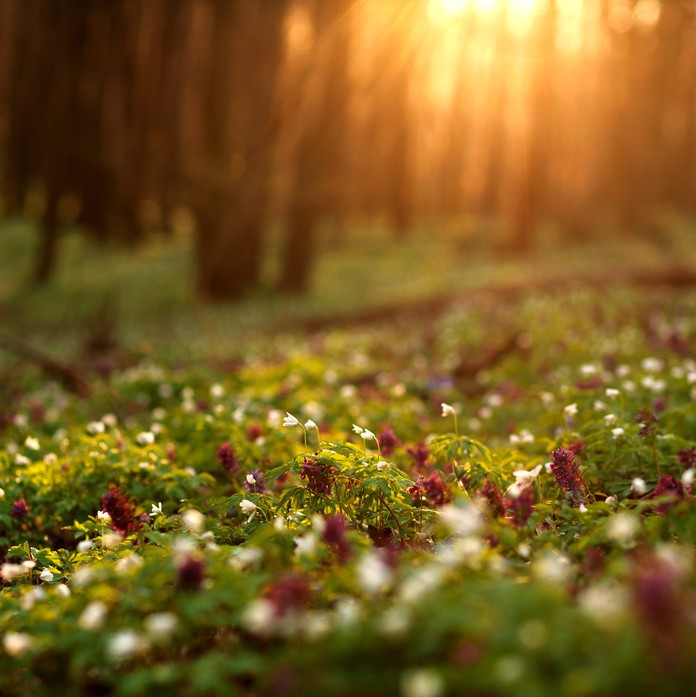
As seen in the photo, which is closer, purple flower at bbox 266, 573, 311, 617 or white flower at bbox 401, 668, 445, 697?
white flower at bbox 401, 668, 445, 697

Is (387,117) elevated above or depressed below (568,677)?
above

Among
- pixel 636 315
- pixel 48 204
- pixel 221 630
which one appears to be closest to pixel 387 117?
pixel 48 204

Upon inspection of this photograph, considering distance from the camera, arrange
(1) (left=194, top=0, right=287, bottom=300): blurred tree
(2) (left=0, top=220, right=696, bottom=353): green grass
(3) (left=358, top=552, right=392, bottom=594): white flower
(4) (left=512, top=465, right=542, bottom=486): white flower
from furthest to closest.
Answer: (1) (left=194, top=0, right=287, bottom=300): blurred tree < (2) (left=0, top=220, right=696, bottom=353): green grass < (4) (left=512, top=465, right=542, bottom=486): white flower < (3) (left=358, top=552, right=392, bottom=594): white flower

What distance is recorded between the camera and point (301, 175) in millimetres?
20031

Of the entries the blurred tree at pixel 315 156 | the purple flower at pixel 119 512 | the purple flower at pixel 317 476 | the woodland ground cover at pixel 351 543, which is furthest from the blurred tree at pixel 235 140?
the purple flower at pixel 317 476

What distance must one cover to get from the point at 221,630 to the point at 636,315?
953 cm

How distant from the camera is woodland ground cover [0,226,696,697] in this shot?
2.01m

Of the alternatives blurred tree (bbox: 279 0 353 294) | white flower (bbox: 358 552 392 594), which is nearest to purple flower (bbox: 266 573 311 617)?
white flower (bbox: 358 552 392 594)

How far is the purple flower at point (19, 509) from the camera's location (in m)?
A: 4.21

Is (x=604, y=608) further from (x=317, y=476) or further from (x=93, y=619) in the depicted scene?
(x=317, y=476)

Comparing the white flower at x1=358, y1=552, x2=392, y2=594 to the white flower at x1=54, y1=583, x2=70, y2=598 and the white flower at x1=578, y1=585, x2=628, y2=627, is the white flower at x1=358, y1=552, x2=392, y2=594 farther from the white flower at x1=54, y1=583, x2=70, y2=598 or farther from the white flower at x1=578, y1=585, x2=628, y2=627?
the white flower at x1=54, y1=583, x2=70, y2=598

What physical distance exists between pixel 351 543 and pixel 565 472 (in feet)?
4.32

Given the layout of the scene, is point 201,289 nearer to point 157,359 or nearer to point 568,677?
point 157,359

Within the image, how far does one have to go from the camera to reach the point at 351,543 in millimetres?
2846
